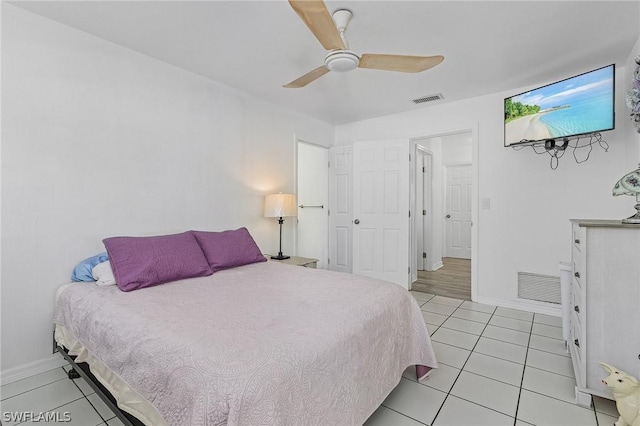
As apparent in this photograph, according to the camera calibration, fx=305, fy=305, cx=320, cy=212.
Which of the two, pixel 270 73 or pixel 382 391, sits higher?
pixel 270 73

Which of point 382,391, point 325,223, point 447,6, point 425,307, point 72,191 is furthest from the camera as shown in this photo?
point 325,223

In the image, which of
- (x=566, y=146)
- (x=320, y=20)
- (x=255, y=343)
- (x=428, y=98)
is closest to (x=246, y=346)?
(x=255, y=343)

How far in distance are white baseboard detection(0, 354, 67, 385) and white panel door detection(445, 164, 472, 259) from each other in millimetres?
6756

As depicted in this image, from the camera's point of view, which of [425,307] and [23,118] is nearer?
[23,118]

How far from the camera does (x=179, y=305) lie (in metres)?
1.65

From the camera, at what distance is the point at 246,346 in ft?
3.77

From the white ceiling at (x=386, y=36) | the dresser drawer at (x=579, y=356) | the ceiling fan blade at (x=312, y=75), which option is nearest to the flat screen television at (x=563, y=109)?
the white ceiling at (x=386, y=36)

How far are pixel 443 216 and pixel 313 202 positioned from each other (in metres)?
3.35

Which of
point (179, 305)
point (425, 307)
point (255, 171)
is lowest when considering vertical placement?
point (425, 307)

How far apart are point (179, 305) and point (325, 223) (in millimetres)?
3446

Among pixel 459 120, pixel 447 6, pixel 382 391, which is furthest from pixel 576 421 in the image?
pixel 459 120

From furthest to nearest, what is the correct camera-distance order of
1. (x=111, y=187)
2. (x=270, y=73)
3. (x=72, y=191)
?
(x=270, y=73) < (x=111, y=187) < (x=72, y=191)

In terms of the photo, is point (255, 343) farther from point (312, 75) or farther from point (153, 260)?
point (312, 75)

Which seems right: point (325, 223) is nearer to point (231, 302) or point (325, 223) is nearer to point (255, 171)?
point (255, 171)
